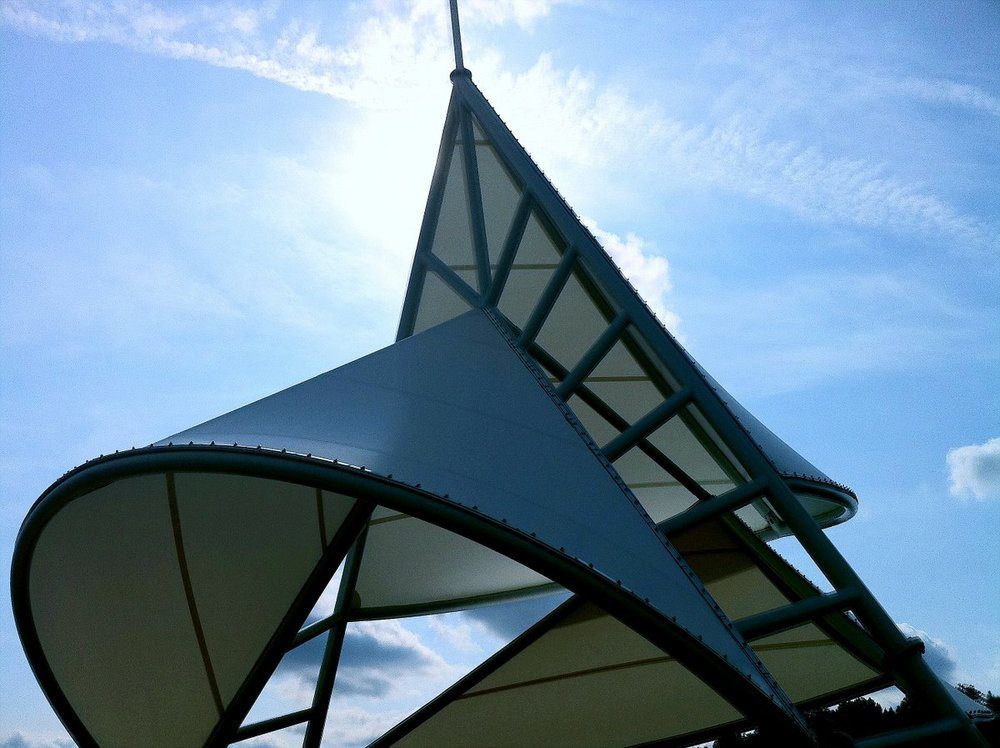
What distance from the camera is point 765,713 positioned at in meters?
6.85

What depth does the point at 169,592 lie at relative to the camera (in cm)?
1155

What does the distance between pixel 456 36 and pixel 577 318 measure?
7.79 metres

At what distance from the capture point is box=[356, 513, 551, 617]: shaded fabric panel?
52.3ft

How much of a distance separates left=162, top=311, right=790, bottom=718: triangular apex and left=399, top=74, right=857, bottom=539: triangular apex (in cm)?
112

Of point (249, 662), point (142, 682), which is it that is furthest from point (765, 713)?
point (142, 682)

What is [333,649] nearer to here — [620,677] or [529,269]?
[620,677]

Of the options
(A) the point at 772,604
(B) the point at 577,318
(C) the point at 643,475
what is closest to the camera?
(A) the point at 772,604

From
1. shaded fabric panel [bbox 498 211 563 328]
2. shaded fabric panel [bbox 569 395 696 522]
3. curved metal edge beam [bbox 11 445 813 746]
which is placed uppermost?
shaded fabric panel [bbox 498 211 563 328]

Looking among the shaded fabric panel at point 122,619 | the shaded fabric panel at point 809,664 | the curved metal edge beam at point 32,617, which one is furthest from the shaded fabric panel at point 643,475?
the shaded fabric panel at point 122,619

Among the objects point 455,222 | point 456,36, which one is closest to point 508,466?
point 455,222

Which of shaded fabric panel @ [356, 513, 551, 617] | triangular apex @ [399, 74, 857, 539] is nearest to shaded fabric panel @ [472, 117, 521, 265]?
A: triangular apex @ [399, 74, 857, 539]

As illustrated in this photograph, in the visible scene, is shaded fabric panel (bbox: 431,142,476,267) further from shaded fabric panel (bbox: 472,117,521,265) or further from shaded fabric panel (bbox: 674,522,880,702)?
shaded fabric panel (bbox: 674,522,880,702)

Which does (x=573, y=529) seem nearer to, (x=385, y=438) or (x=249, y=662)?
(x=385, y=438)

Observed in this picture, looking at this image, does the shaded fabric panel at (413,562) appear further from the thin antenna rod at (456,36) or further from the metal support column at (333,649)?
the thin antenna rod at (456,36)
